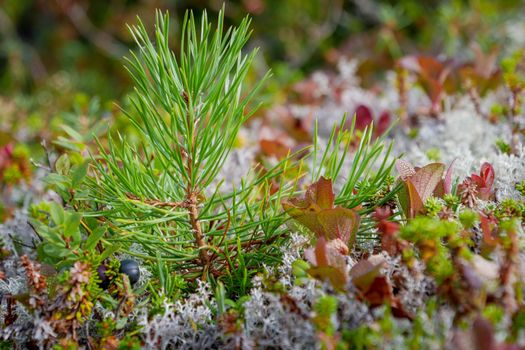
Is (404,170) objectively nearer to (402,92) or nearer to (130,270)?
(130,270)

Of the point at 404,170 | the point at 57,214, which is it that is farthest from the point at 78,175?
the point at 404,170

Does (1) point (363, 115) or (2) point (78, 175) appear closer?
(2) point (78, 175)

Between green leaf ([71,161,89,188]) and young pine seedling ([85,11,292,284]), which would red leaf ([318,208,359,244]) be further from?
green leaf ([71,161,89,188])

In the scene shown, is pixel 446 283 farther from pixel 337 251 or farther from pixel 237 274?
pixel 237 274

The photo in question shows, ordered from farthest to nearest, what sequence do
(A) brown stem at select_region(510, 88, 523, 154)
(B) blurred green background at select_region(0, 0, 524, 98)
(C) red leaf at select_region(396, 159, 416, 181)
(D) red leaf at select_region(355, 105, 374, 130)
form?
(B) blurred green background at select_region(0, 0, 524, 98) → (D) red leaf at select_region(355, 105, 374, 130) → (A) brown stem at select_region(510, 88, 523, 154) → (C) red leaf at select_region(396, 159, 416, 181)

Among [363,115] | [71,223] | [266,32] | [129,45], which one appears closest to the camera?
[71,223]

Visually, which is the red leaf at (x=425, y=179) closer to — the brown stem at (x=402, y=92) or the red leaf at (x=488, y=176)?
the red leaf at (x=488, y=176)

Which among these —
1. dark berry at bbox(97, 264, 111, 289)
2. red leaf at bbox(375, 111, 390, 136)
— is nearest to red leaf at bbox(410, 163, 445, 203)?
dark berry at bbox(97, 264, 111, 289)

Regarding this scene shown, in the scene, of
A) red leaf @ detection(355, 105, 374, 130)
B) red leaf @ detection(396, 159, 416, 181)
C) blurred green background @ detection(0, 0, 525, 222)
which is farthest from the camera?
blurred green background @ detection(0, 0, 525, 222)
